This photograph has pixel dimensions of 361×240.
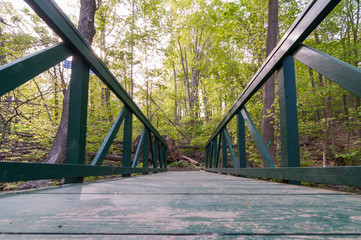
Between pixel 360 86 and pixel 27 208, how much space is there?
1.48 metres

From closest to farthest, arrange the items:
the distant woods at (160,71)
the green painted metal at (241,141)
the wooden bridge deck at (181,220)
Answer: the wooden bridge deck at (181,220)
the green painted metal at (241,141)
the distant woods at (160,71)

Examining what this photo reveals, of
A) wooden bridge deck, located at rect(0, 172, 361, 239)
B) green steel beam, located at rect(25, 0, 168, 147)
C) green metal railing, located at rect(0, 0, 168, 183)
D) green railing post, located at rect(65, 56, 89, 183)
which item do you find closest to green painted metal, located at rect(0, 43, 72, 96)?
green metal railing, located at rect(0, 0, 168, 183)

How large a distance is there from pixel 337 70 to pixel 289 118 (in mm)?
481

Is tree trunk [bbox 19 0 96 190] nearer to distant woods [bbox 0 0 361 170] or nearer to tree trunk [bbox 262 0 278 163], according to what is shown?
distant woods [bbox 0 0 361 170]

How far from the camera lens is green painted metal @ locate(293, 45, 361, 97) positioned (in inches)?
33.9

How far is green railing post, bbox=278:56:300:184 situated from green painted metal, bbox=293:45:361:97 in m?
0.23

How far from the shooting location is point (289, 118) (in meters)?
1.36

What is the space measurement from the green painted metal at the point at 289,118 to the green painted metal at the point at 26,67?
1.61 meters

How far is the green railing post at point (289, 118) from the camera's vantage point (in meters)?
1.32

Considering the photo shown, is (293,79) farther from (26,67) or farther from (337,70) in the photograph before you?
(26,67)

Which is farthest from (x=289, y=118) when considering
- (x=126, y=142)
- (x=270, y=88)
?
(x=270, y=88)

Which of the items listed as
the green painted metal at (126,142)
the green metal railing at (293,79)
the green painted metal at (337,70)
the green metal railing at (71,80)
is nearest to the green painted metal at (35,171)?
the green metal railing at (71,80)

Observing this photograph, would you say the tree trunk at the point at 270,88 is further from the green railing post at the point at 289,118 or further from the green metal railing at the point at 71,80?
the green metal railing at the point at 71,80

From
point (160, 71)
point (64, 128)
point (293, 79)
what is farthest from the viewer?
point (160, 71)
